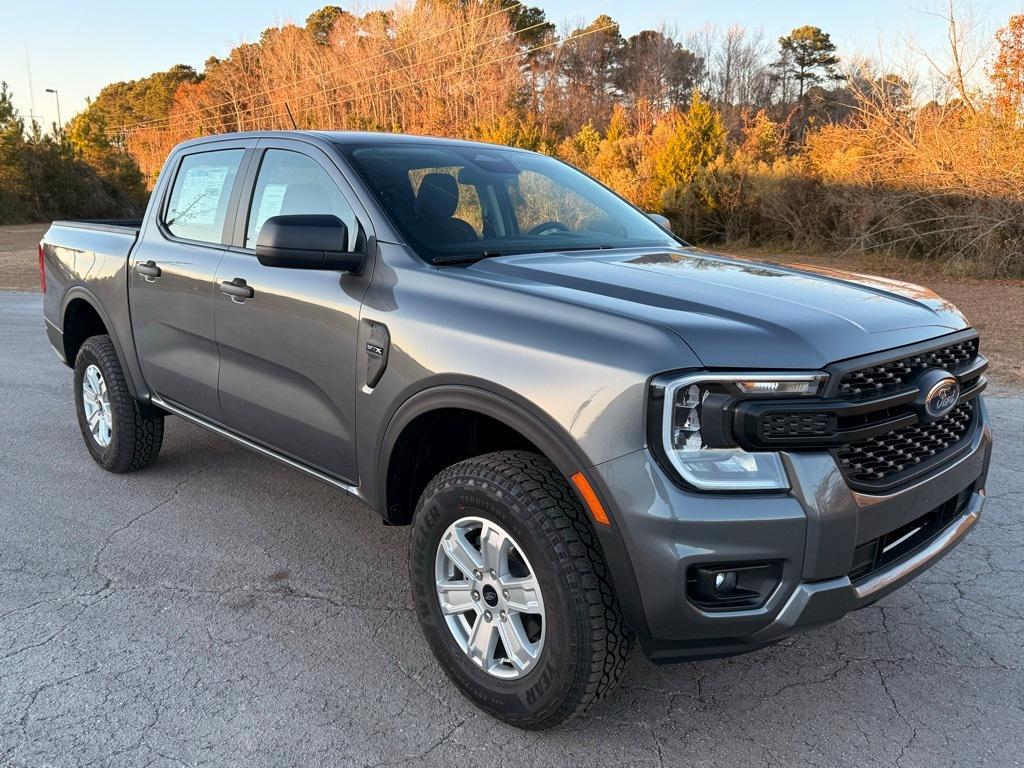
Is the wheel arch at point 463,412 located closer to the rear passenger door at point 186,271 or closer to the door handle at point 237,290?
the door handle at point 237,290

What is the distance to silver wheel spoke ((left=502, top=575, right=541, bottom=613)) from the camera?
250 cm

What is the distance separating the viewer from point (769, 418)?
85.1 inches

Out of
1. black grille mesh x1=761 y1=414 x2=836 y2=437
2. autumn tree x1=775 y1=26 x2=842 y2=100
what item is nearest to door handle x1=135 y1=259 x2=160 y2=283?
black grille mesh x1=761 y1=414 x2=836 y2=437

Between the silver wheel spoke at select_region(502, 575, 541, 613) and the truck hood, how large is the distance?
2.83 feet

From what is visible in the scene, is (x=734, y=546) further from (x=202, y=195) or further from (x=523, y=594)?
(x=202, y=195)

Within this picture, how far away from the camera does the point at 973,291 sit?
41.3 feet

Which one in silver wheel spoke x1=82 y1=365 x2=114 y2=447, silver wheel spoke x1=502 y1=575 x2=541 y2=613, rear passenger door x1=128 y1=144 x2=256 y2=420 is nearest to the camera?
silver wheel spoke x1=502 y1=575 x2=541 y2=613

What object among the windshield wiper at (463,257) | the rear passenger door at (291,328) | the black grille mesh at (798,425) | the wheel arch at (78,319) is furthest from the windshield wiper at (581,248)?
the wheel arch at (78,319)

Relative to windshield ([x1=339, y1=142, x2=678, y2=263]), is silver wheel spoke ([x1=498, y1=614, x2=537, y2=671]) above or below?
below

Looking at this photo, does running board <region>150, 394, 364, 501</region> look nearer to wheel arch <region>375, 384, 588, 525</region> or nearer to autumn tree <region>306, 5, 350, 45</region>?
wheel arch <region>375, 384, 588, 525</region>

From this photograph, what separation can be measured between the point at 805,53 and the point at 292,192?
58049 mm

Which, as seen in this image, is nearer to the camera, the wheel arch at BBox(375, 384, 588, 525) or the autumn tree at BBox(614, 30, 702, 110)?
the wheel arch at BBox(375, 384, 588, 525)

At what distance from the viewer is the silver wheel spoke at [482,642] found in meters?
2.65

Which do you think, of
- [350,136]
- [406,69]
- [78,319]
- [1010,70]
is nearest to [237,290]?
[350,136]
